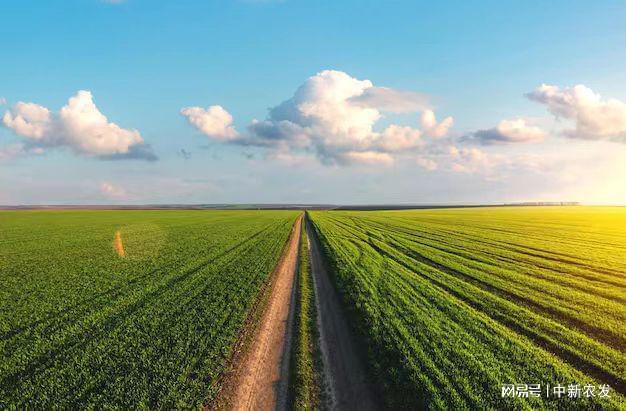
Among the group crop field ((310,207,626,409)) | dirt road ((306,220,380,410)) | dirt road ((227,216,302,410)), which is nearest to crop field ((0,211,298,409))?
dirt road ((227,216,302,410))

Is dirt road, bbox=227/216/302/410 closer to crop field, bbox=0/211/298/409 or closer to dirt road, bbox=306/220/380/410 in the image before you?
crop field, bbox=0/211/298/409

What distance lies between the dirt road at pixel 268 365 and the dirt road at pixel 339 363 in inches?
59.0

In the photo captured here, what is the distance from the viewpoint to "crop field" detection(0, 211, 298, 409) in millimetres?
9953

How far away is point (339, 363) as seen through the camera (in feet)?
38.5

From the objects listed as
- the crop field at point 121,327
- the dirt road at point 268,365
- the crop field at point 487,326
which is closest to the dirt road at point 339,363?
the crop field at point 487,326

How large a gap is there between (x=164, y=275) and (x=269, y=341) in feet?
44.9

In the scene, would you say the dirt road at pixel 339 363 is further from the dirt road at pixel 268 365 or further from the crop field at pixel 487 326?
the dirt road at pixel 268 365

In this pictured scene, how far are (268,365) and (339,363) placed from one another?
2.64 metres

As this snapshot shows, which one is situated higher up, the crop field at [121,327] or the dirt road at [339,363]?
the crop field at [121,327]

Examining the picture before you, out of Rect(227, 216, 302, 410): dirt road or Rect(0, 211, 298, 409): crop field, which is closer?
Rect(227, 216, 302, 410): dirt road

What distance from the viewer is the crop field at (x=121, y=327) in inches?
392

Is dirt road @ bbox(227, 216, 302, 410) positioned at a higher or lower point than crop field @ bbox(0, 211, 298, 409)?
lower

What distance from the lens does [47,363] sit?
11.4 metres

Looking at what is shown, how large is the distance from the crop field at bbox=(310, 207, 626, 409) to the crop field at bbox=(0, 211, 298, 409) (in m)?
6.28
